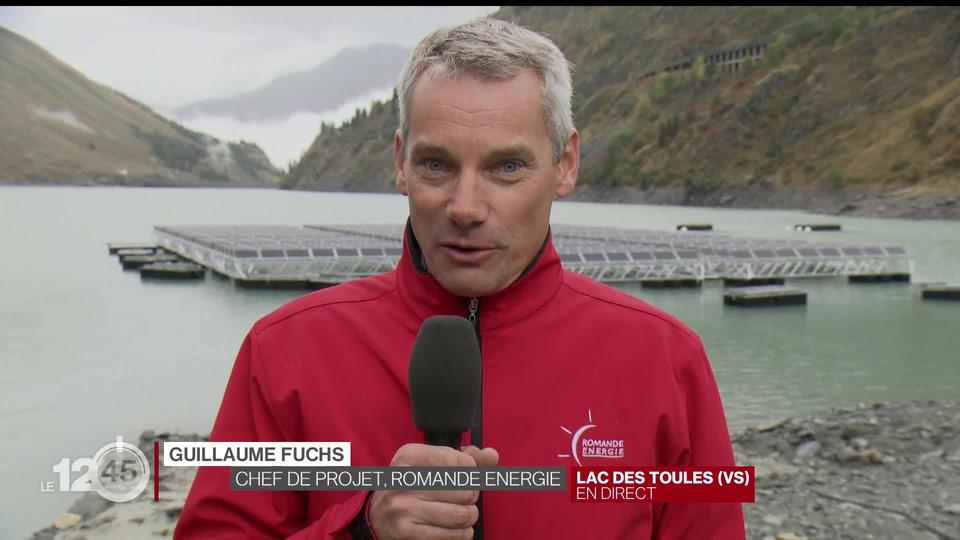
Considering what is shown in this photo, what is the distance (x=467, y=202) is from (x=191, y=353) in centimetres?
1884

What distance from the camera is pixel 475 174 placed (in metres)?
2.36

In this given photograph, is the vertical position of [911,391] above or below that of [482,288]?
below

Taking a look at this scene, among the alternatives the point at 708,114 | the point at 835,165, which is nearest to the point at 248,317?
the point at 835,165

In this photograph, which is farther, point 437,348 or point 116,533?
point 116,533

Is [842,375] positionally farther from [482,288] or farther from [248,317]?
[482,288]

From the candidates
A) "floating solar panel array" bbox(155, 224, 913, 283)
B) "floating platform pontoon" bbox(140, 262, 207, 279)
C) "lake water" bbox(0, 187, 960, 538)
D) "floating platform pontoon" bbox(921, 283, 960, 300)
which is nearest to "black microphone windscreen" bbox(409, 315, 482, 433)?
"lake water" bbox(0, 187, 960, 538)

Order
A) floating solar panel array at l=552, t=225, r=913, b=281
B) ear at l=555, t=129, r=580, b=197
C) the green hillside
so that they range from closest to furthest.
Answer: ear at l=555, t=129, r=580, b=197, floating solar panel array at l=552, t=225, r=913, b=281, the green hillside

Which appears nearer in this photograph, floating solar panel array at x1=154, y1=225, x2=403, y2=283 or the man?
the man

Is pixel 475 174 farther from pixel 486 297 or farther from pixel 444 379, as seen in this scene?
pixel 444 379

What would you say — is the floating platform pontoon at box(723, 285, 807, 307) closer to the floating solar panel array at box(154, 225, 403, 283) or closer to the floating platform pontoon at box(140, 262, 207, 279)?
the floating solar panel array at box(154, 225, 403, 283)

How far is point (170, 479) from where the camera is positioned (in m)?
10.2

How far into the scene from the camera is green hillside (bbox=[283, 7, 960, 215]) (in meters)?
78.2

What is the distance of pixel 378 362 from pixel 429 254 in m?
0.30

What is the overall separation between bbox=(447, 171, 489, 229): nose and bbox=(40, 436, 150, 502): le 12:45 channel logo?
8329mm
